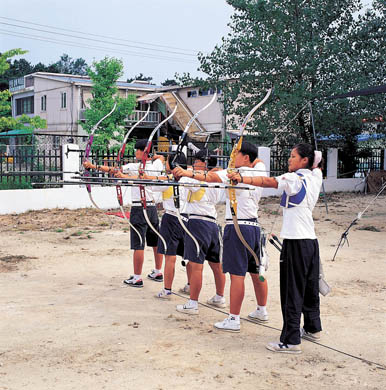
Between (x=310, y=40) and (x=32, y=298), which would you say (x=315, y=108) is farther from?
(x=32, y=298)

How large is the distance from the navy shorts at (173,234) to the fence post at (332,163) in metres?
14.6

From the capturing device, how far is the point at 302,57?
1667 cm

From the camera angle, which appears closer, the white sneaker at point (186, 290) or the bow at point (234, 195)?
the bow at point (234, 195)

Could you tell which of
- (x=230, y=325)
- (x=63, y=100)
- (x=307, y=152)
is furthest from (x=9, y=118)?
(x=63, y=100)

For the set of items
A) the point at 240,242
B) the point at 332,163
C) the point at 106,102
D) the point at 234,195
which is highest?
the point at 106,102

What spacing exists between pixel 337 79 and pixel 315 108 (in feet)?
3.79

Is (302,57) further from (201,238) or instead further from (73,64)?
(73,64)

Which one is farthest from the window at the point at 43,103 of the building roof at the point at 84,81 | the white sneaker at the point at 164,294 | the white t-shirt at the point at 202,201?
the white t-shirt at the point at 202,201

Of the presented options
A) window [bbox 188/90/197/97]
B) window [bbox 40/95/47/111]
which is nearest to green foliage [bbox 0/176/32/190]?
window [bbox 188/90/197/97]

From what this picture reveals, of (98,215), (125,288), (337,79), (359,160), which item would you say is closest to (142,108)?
(359,160)

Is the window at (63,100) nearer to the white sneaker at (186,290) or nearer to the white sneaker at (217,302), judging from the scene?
the white sneaker at (186,290)

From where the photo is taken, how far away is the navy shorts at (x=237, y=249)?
4707 mm

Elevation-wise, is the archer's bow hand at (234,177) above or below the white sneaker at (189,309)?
above

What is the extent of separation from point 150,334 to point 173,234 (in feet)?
5.00
